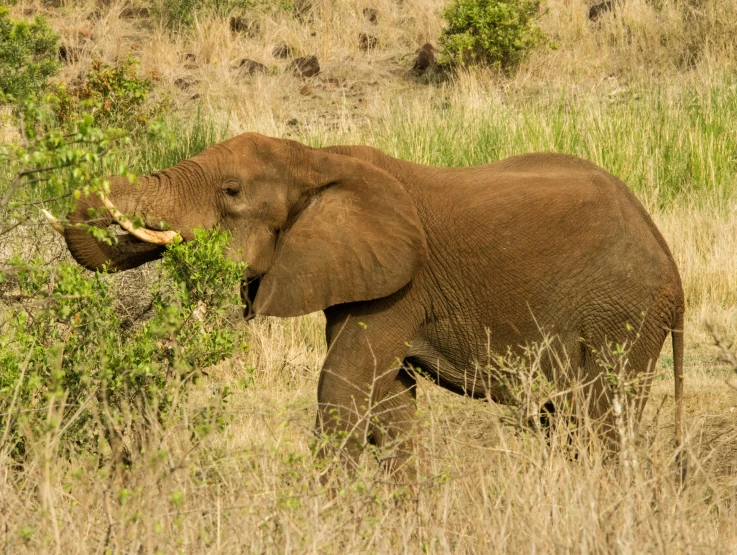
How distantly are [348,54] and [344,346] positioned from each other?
46.7 feet

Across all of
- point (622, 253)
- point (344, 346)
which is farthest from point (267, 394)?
point (622, 253)

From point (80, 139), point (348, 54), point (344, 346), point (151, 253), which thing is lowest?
point (348, 54)

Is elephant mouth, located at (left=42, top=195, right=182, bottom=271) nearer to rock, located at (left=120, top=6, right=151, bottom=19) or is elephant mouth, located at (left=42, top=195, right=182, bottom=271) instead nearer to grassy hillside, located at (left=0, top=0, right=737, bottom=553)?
grassy hillside, located at (left=0, top=0, right=737, bottom=553)

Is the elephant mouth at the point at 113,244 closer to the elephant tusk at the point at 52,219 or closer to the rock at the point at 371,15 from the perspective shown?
the elephant tusk at the point at 52,219

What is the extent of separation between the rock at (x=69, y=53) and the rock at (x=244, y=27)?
2.57 metres

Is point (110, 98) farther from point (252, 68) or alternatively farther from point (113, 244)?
point (113, 244)

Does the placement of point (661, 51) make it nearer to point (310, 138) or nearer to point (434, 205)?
point (310, 138)

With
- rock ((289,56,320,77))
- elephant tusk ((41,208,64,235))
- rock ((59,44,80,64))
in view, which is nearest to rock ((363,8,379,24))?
rock ((289,56,320,77))

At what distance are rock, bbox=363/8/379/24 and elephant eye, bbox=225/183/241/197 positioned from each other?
15930 mm

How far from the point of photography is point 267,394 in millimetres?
7453

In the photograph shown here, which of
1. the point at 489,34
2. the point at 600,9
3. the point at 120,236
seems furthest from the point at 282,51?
the point at 120,236

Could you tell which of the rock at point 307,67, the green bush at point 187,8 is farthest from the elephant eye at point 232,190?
the green bush at point 187,8

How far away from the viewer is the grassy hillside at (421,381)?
3.83 m

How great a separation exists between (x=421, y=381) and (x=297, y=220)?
6.73 feet
